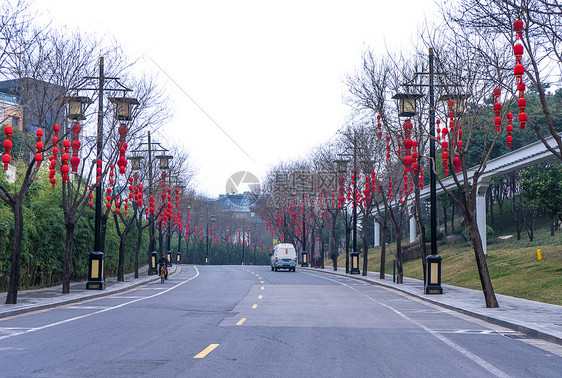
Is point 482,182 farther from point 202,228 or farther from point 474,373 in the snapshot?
point 202,228

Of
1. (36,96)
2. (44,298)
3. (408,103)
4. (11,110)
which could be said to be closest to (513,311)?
(408,103)

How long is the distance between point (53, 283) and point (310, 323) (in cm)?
1802

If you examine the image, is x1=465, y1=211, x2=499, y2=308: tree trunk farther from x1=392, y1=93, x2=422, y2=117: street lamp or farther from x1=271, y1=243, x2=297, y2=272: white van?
x1=271, y1=243, x2=297, y2=272: white van

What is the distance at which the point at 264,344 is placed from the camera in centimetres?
1132

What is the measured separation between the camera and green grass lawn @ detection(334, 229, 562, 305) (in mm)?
23359

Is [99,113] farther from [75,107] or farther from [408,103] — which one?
[408,103]

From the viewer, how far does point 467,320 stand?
53.1 feet

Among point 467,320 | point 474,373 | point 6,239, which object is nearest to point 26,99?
point 6,239

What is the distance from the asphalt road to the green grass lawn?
6403 millimetres

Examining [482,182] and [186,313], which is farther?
[482,182]

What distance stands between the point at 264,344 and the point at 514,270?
21687 millimetres

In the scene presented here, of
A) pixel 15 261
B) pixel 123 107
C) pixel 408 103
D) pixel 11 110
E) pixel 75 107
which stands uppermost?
pixel 123 107

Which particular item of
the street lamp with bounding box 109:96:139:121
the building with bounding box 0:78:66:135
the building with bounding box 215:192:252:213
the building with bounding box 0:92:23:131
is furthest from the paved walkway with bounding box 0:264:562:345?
the building with bounding box 215:192:252:213

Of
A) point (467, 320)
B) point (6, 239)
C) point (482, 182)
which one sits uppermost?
point (482, 182)
